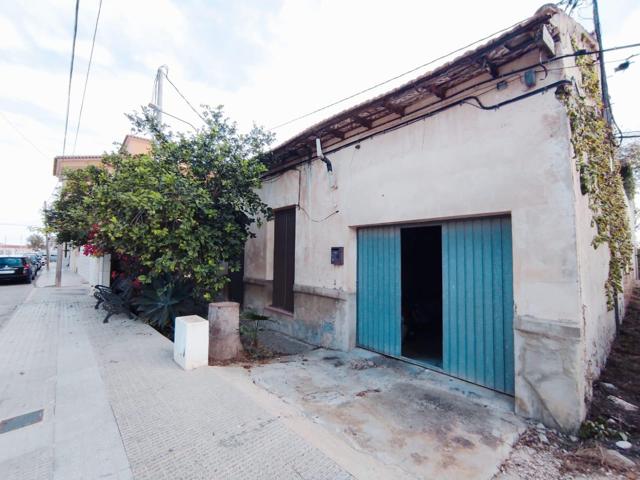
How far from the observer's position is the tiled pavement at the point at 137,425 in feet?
7.83

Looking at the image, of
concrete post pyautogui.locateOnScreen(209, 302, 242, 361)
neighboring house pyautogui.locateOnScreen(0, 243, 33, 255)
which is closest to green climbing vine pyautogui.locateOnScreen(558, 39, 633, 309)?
concrete post pyautogui.locateOnScreen(209, 302, 242, 361)

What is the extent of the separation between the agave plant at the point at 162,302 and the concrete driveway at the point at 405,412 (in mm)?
3315

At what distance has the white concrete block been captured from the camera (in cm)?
442

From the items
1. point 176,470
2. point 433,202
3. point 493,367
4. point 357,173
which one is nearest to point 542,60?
point 433,202

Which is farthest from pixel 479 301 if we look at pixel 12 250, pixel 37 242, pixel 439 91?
pixel 12 250

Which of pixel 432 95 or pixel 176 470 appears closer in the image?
pixel 176 470

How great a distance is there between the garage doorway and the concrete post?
3136 mm

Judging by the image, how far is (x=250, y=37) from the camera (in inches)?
279

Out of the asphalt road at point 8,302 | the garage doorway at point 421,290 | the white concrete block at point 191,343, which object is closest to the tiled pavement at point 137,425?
the white concrete block at point 191,343

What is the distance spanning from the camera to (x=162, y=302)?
7.07 metres

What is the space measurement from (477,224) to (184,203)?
5199 mm

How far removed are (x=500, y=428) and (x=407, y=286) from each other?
Result: 4268 mm

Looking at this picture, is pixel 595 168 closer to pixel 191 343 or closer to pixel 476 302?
pixel 476 302

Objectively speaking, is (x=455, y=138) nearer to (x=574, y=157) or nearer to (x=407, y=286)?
(x=574, y=157)
